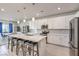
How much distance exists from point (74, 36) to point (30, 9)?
1.25m

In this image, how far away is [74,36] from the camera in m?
2.28

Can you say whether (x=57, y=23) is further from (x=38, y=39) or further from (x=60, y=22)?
(x=38, y=39)

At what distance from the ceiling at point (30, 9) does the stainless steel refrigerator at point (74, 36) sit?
30 cm

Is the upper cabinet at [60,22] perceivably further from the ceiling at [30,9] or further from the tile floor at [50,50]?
the tile floor at [50,50]

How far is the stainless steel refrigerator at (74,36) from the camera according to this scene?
2182mm

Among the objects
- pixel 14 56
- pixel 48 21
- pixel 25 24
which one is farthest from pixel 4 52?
pixel 48 21

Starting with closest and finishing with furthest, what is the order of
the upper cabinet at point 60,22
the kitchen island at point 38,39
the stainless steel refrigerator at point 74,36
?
the stainless steel refrigerator at point 74,36
the upper cabinet at point 60,22
the kitchen island at point 38,39

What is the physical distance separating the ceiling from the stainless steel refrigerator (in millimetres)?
300

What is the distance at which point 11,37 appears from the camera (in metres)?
2.46

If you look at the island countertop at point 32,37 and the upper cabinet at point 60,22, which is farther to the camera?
the island countertop at point 32,37

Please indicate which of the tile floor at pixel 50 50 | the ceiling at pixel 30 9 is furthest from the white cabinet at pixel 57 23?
the tile floor at pixel 50 50

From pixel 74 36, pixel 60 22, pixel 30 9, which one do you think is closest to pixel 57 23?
pixel 60 22

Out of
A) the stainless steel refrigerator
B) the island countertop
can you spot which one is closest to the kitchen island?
the island countertop

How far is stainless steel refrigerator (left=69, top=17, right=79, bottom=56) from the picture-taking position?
85.9 inches
